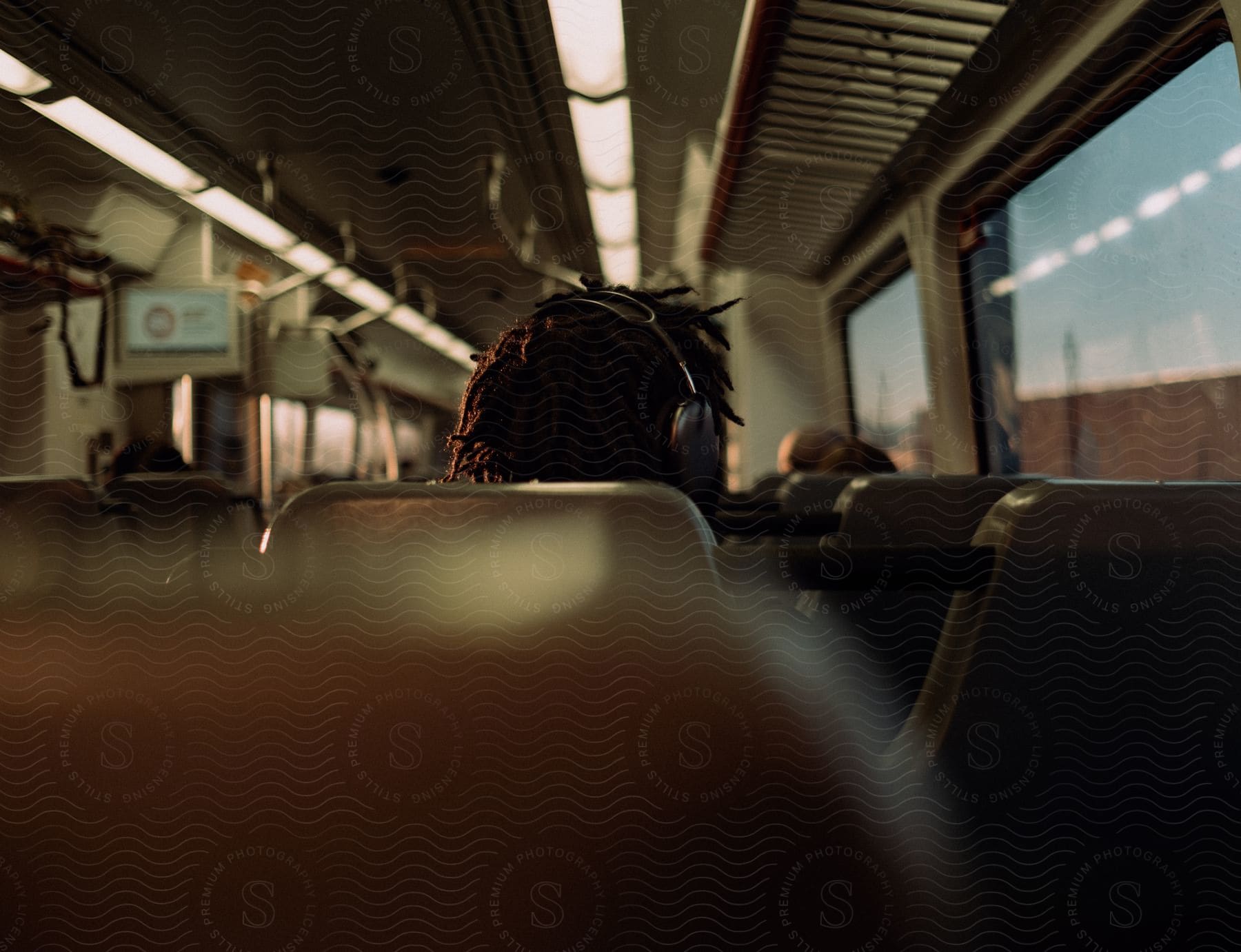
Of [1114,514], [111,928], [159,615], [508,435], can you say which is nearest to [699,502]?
[508,435]

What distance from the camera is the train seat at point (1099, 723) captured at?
476mm

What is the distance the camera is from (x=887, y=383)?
637mm

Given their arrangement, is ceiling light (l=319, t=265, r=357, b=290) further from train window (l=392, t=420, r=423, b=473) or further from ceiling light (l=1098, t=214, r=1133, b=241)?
ceiling light (l=1098, t=214, r=1133, b=241)

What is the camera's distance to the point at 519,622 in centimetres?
46

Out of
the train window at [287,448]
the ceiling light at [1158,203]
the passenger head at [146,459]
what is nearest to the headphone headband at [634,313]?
the train window at [287,448]

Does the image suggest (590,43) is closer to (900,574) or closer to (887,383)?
(887,383)

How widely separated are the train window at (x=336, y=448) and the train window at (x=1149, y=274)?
552 millimetres

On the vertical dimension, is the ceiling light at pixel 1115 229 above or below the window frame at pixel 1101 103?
below

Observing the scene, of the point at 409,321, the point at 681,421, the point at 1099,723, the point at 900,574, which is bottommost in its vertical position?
the point at 1099,723

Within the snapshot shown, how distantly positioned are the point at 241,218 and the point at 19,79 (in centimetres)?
20

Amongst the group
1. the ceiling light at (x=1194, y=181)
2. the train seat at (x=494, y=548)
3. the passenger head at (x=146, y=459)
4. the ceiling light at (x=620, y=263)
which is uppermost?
the ceiling light at (x=1194, y=181)

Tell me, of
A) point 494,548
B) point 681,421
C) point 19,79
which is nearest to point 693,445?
point 681,421

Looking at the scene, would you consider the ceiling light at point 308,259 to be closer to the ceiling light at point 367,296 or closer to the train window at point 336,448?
the ceiling light at point 367,296

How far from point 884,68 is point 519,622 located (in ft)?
1.78
